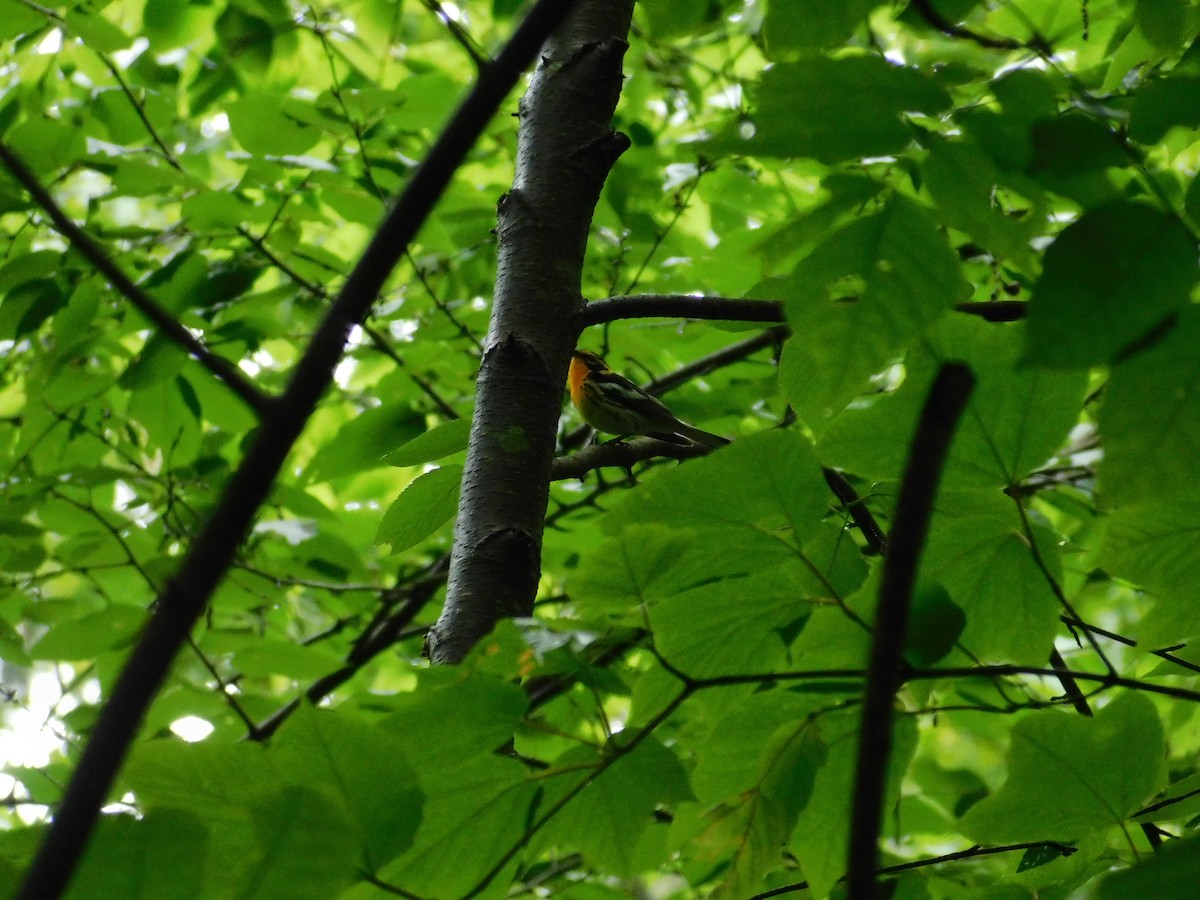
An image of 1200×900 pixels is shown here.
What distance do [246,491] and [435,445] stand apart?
3.32ft

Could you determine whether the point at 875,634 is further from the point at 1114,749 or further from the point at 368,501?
the point at 368,501

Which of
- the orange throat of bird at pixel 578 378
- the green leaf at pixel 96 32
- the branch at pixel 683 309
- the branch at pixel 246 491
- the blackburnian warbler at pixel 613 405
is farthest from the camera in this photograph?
the orange throat of bird at pixel 578 378

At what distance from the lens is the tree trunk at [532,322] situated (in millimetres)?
1459

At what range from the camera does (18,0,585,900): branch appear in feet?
1.95

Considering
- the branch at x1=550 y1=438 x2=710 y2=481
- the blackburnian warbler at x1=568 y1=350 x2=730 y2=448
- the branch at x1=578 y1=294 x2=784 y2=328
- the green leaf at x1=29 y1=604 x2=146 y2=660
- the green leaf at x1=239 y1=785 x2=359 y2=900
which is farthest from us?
the blackburnian warbler at x1=568 y1=350 x2=730 y2=448

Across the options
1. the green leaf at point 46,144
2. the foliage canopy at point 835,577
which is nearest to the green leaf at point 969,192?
the foliage canopy at point 835,577

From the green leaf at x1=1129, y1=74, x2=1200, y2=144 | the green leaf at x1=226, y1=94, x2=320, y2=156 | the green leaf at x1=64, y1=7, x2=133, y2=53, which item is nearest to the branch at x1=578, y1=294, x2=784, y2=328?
the green leaf at x1=1129, y1=74, x2=1200, y2=144

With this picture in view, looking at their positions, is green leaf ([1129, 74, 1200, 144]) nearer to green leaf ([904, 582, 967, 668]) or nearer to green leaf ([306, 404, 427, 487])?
green leaf ([904, 582, 967, 668])

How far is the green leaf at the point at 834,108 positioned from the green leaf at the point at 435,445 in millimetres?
825

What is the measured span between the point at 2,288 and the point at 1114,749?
9.15 ft

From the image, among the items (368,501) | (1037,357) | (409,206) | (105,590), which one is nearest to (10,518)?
(105,590)

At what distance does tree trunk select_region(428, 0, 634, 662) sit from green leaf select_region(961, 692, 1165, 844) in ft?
2.18

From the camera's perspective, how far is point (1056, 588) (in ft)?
3.66

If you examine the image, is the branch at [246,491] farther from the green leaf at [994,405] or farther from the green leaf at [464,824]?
the green leaf at [994,405]
